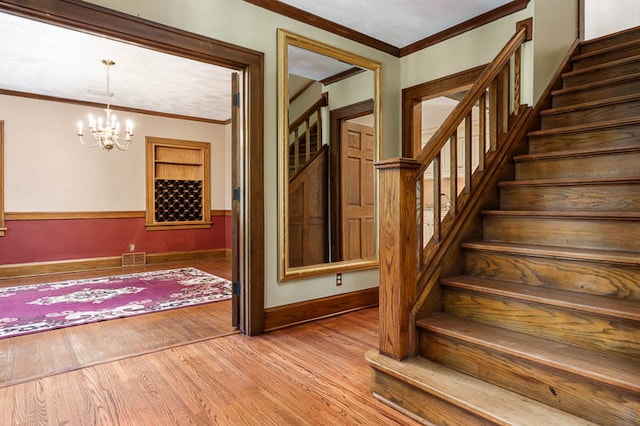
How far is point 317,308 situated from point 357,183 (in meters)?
1.43

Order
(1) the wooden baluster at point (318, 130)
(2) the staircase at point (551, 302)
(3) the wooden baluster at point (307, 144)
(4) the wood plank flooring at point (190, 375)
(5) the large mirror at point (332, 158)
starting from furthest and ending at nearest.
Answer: (1) the wooden baluster at point (318, 130)
(3) the wooden baluster at point (307, 144)
(5) the large mirror at point (332, 158)
(4) the wood plank flooring at point (190, 375)
(2) the staircase at point (551, 302)

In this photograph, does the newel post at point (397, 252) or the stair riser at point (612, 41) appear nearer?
the newel post at point (397, 252)

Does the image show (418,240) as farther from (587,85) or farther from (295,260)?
(587,85)

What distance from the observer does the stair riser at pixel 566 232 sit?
1.87m

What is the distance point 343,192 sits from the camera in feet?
13.1

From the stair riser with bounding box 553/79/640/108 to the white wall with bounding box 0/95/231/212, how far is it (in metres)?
5.72

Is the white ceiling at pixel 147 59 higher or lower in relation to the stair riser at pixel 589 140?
higher

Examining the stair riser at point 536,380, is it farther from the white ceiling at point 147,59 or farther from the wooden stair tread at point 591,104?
the white ceiling at point 147,59

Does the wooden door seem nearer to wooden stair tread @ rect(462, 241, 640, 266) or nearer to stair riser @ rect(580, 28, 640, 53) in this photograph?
wooden stair tread @ rect(462, 241, 640, 266)

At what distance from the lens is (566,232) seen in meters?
2.08

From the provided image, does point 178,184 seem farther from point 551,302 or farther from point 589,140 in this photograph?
point 551,302

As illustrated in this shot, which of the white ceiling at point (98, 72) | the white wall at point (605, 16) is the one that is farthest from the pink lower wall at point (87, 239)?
the white wall at point (605, 16)

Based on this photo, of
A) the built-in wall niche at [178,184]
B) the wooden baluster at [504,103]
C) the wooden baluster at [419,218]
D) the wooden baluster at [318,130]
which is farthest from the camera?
the built-in wall niche at [178,184]

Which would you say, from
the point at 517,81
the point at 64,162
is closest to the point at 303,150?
the point at 517,81
